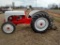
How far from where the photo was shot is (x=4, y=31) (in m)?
5.75

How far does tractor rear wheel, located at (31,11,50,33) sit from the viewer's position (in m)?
5.88

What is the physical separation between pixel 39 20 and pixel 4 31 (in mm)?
1241

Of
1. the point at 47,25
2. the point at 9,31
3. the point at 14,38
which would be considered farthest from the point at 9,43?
the point at 47,25

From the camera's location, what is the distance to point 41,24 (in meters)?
5.92

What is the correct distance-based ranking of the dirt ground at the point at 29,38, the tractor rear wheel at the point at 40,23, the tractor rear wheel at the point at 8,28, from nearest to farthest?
1. the dirt ground at the point at 29,38
2. the tractor rear wheel at the point at 8,28
3. the tractor rear wheel at the point at 40,23

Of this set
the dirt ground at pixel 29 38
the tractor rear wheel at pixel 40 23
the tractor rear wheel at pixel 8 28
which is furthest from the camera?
the tractor rear wheel at pixel 40 23

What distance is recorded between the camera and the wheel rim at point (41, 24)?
19.3 feet

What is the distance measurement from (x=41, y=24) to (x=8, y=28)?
1.13 metres

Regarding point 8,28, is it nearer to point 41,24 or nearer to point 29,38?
point 29,38

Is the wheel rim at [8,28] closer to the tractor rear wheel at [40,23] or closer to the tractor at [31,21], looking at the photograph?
the tractor at [31,21]

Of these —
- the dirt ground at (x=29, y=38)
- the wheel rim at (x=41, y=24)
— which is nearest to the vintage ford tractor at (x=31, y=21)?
the wheel rim at (x=41, y=24)

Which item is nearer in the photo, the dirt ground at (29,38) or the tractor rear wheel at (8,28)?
the dirt ground at (29,38)

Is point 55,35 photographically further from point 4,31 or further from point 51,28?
point 4,31

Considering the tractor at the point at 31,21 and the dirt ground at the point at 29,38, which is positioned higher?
the tractor at the point at 31,21
